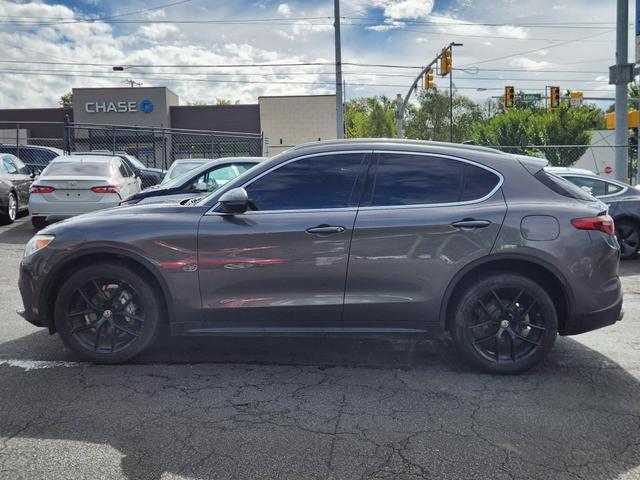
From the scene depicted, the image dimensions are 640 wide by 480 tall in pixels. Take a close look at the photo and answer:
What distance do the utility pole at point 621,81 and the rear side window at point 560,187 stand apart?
36.8 feet

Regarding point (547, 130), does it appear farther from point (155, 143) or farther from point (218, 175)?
point (218, 175)

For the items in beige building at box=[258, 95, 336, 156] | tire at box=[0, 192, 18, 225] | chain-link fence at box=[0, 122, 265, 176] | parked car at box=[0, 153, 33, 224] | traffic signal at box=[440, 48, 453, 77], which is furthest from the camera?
beige building at box=[258, 95, 336, 156]

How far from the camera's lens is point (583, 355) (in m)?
5.04

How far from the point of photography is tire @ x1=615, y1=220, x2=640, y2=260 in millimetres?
10016

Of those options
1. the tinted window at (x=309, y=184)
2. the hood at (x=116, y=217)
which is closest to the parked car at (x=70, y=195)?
the hood at (x=116, y=217)

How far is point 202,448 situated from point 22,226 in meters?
12.2

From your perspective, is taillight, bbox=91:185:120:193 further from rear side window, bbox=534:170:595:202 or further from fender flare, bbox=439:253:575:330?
rear side window, bbox=534:170:595:202

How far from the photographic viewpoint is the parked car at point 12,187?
13.3 m

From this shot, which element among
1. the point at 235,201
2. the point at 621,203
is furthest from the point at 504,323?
the point at 621,203

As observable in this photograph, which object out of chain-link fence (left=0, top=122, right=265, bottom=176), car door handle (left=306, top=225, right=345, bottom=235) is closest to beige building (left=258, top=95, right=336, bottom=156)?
chain-link fence (left=0, top=122, right=265, bottom=176)

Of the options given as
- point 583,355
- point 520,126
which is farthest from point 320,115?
point 583,355

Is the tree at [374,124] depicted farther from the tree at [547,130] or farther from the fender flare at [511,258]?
the fender flare at [511,258]

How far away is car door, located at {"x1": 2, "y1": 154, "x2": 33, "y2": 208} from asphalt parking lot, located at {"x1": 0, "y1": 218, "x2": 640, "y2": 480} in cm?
972

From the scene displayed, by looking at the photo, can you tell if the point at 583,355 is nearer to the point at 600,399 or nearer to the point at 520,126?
the point at 600,399
